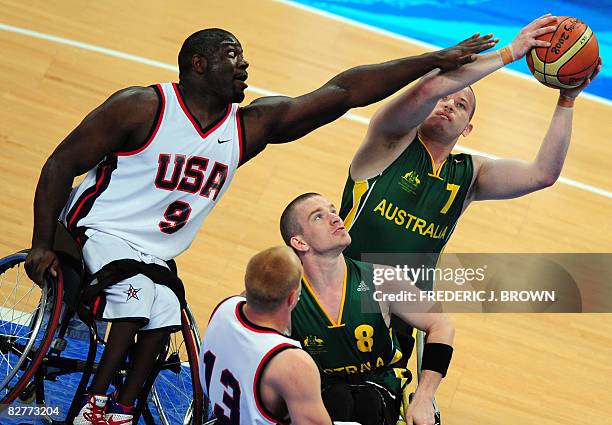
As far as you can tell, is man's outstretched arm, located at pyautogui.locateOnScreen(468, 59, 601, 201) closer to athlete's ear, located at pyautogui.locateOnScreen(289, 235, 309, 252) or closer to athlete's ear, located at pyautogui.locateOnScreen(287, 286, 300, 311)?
athlete's ear, located at pyautogui.locateOnScreen(289, 235, 309, 252)

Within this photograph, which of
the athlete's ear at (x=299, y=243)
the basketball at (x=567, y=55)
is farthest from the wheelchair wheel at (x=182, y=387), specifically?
the basketball at (x=567, y=55)

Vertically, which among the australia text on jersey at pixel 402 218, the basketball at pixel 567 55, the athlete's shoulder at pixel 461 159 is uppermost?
the basketball at pixel 567 55

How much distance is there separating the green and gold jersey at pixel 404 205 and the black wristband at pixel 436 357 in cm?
61

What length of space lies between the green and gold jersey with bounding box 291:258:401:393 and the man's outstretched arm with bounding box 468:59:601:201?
818mm

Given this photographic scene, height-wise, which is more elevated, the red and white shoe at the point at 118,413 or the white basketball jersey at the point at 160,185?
the white basketball jersey at the point at 160,185

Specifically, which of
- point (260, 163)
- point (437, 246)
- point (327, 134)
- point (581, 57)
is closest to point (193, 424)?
point (437, 246)

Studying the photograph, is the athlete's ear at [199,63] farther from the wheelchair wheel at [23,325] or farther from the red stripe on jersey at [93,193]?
the wheelchair wheel at [23,325]

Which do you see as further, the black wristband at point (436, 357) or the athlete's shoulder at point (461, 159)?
the athlete's shoulder at point (461, 159)

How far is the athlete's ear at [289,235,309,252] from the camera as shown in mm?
4082

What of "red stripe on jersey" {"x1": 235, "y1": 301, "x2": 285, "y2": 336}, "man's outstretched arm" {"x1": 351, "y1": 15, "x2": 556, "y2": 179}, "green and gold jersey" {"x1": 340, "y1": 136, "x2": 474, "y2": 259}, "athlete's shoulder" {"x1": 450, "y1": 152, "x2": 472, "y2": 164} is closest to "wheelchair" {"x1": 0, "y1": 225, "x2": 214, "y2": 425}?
"red stripe on jersey" {"x1": 235, "y1": 301, "x2": 285, "y2": 336}

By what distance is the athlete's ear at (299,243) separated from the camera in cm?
408

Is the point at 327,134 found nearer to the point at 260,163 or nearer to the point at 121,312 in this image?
the point at 260,163

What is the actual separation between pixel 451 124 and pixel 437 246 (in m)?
0.54

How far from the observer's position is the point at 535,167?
448cm
